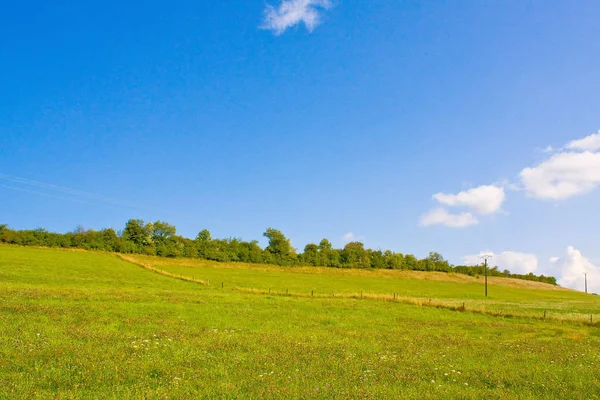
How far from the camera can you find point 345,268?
165875mm

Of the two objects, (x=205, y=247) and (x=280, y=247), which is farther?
(x=280, y=247)

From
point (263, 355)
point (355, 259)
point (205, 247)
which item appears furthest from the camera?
point (355, 259)

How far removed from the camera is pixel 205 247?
139 m

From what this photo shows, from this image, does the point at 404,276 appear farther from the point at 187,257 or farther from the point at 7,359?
the point at 7,359

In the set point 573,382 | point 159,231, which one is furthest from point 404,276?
point 573,382

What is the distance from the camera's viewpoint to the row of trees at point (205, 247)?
116 meters

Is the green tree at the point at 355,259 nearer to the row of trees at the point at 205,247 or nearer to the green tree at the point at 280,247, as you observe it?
the row of trees at the point at 205,247

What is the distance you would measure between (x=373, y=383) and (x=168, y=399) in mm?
6509

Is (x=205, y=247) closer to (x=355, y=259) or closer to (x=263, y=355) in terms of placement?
(x=355, y=259)

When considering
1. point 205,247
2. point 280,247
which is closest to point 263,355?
point 205,247

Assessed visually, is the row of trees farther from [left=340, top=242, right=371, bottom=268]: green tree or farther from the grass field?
the grass field

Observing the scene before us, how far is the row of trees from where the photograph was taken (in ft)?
382

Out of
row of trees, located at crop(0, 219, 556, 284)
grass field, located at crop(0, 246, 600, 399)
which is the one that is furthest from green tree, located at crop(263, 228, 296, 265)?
grass field, located at crop(0, 246, 600, 399)

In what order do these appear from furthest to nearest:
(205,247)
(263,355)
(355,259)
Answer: (355,259) → (205,247) → (263,355)
